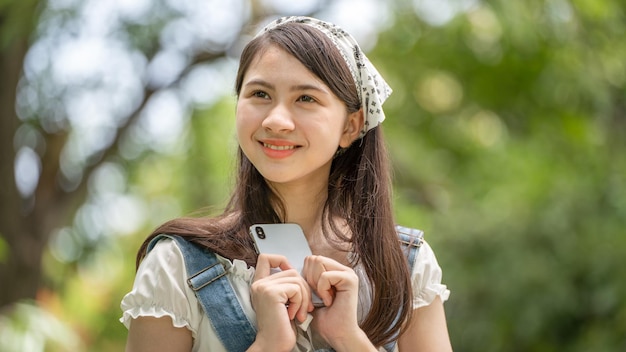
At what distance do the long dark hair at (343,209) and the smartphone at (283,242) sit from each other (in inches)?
1.8

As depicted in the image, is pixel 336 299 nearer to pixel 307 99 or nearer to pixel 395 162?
pixel 307 99

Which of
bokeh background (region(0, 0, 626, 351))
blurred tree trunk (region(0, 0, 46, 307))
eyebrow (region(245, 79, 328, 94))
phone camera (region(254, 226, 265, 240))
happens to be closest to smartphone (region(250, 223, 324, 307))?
phone camera (region(254, 226, 265, 240))

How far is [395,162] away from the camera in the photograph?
5391mm

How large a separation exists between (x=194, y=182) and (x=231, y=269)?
5.24 m

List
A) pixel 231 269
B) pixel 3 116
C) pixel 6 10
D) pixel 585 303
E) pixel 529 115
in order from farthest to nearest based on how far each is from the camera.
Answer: pixel 529 115
pixel 585 303
pixel 3 116
pixel 6 10
pixel 231 269

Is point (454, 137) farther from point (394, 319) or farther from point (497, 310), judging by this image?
point (394, 319)

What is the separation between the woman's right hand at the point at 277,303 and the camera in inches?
58.8

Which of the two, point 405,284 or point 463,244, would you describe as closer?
point 405,284

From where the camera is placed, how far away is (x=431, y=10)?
5.00m

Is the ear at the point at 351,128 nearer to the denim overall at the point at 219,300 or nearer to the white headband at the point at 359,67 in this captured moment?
the white headband at the point at 359,67

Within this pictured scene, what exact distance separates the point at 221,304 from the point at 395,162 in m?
3.89

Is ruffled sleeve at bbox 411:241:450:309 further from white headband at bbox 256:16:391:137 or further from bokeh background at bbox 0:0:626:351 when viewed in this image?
bokeh background at bbox 0:0:626:351

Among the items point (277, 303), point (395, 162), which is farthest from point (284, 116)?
point (395, 162)

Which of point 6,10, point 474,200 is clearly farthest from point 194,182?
point 6,10
